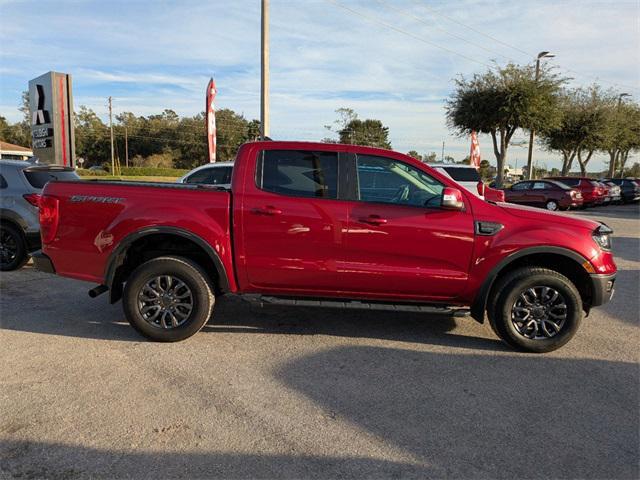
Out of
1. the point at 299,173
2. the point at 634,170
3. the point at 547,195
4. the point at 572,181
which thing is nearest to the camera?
the point at 299,173

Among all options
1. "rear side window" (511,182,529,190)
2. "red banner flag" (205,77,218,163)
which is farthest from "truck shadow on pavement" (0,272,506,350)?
"rear side window" (511,182,529,190)

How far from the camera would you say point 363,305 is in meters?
4.46

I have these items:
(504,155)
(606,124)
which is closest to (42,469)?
(504,155)

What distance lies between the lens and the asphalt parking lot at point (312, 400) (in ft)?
9.04

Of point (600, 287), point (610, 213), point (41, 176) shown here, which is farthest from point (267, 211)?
point (610, 213)

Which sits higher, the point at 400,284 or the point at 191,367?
the point at 400,284

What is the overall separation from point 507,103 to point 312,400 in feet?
86.5

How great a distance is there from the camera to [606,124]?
31.9 meters

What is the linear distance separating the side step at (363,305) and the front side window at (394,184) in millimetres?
959

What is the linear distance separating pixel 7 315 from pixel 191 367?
2.71 metres

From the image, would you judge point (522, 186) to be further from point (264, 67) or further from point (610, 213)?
point (264, 67)

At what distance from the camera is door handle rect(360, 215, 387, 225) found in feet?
14.1

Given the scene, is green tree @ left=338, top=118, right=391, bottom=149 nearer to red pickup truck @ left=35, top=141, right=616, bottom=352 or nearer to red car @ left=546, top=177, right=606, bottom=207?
red car @ left=546, top=177, right=606, bottom=207

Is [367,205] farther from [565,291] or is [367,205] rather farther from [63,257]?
[63,257]
